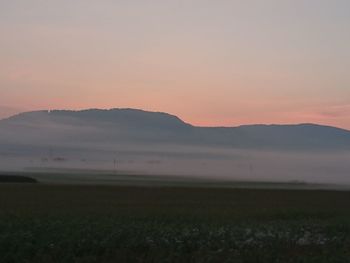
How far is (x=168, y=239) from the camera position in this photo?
1920 centimetres

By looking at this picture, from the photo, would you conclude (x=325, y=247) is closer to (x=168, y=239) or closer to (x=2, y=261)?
(x=168, y=239)

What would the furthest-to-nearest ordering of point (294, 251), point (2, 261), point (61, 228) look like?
point (61, 228) → point (294, 251) → point (2, 261)

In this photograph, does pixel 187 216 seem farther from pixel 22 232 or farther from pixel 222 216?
pixel 22 232

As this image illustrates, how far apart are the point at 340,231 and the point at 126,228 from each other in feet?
28.6

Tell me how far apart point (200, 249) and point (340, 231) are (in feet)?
28.9

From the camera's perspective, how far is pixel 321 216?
35.6 meters

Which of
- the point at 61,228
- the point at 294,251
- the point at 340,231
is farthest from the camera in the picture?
the point at 340,231

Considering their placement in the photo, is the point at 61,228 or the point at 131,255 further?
the point at 61,228

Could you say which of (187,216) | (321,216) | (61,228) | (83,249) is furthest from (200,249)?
(321,216)

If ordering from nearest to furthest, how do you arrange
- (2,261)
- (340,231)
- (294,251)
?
(2,261), (294,251), (340,231)

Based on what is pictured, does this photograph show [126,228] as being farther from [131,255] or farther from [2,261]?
[2,261]

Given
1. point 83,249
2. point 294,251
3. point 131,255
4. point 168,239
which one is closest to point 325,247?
point 294,251

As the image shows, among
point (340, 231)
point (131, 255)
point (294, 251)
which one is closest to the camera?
point (131, 255)

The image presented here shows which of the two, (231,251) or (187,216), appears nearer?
(231,251)
